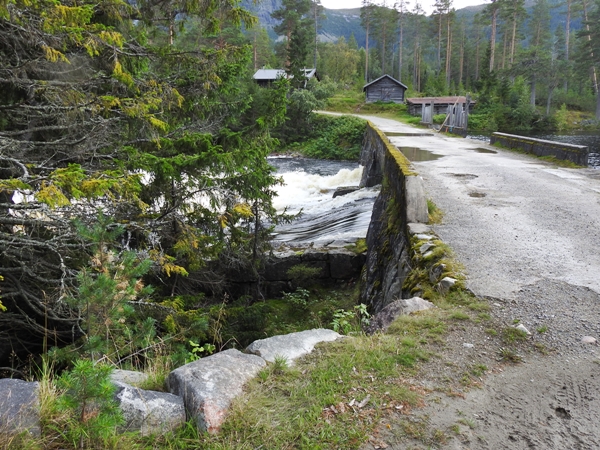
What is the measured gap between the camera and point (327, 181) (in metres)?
22.4

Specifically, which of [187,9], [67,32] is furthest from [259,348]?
[187,9]

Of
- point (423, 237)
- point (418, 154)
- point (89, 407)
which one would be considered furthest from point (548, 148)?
point (89, 407)

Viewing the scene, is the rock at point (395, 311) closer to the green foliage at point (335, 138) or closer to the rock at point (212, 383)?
the rock at point (212, 383)

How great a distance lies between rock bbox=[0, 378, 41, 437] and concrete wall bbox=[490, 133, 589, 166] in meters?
13.5

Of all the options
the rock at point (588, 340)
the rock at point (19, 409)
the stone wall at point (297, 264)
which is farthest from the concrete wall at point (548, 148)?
the rock at point (19, 409)

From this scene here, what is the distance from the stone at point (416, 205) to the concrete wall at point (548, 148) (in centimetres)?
742

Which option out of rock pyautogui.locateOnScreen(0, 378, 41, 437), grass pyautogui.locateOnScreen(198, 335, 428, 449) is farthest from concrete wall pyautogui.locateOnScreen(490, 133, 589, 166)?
rock pyautogui.locateOnScreen(0, 378, 41, 437)

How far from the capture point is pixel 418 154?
591 inches

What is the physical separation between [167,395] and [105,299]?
0.74m

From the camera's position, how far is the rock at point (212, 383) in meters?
2.37

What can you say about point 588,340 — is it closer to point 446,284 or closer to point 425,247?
point 446,284

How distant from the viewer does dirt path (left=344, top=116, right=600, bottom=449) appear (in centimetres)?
246

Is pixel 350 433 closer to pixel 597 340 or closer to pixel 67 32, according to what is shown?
pixel 597 340

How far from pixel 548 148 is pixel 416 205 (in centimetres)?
933
